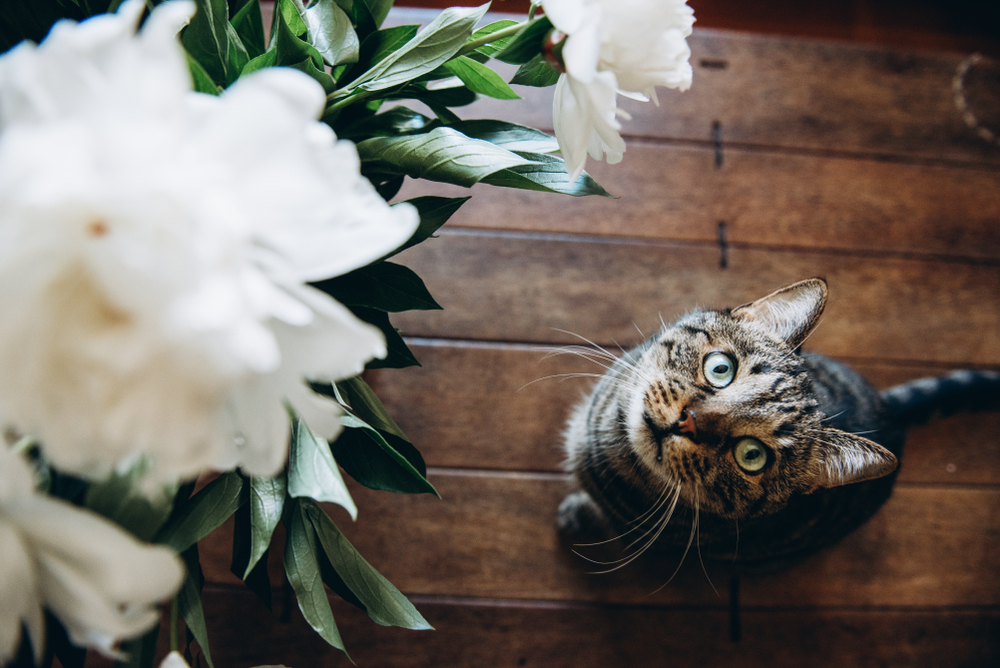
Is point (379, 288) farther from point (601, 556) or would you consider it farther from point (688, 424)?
point (601, 556)

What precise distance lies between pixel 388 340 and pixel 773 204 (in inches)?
43.1

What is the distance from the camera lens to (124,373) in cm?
27

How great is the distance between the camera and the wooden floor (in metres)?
1.15

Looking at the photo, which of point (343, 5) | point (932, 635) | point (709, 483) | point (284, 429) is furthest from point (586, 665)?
point (343, 5)

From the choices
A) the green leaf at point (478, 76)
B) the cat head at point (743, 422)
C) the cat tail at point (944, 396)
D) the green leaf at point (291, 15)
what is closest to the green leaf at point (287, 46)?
the green leaf at point (291, 15)

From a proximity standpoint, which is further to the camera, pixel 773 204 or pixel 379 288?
pixel 773 204

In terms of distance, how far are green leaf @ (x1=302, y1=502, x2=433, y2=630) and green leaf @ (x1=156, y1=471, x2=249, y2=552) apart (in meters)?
0.07

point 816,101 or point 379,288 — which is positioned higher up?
point 379,288

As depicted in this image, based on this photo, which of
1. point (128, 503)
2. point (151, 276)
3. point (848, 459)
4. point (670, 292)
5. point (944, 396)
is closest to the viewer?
point (151, 276)

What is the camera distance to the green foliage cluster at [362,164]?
1.54 feet

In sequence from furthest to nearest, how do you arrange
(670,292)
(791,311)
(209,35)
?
(670,292) < (791,311) < (209,35)

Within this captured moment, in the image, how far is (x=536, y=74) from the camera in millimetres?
519

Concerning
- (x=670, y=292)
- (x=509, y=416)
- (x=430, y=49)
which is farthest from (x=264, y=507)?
A: (x=670, y=292)

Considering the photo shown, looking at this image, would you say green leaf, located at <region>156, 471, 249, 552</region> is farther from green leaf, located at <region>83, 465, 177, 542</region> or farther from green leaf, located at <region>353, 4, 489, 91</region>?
green leaf, located at <region>353, 4, 489, 91</region>
